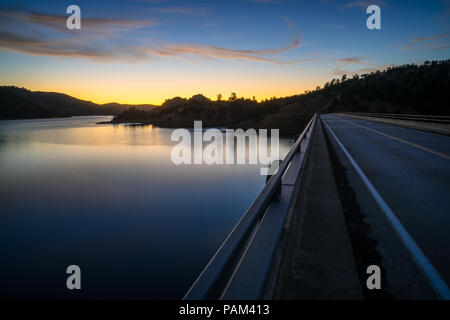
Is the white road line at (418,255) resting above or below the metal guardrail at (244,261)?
below

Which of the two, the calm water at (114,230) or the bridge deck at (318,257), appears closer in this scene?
the bridge deck at (318,257)

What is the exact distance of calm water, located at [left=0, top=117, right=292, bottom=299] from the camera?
32.9ft

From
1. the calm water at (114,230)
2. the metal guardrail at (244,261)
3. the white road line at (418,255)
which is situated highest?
the metal guardrail at (244,261)

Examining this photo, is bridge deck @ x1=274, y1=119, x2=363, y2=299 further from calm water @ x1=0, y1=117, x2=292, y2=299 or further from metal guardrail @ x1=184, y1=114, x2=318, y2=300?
calm water @ x1=0, y1=117, x2=292, y2=299

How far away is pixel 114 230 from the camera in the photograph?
14.3 meters

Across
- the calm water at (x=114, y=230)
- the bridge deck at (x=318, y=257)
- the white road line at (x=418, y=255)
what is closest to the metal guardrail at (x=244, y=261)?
the bridge deck at (x=318, y=257)

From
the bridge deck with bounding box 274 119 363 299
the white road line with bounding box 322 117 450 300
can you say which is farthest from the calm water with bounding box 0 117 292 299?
the white road line with bounding box 322 117 450 300

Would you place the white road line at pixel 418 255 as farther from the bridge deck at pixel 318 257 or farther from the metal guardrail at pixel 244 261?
the metal guardrail at pixel 244 261

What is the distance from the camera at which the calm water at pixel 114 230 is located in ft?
32.9

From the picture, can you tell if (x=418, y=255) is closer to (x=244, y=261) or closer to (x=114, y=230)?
(x=244, y=261)

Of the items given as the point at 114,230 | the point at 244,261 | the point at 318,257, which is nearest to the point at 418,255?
the point at 318,257
